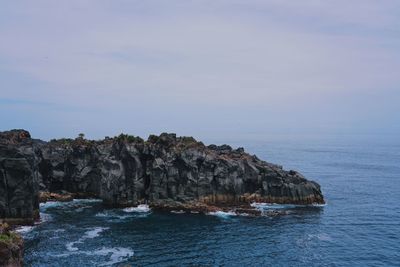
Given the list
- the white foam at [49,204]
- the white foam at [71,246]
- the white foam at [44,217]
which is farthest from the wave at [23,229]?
the white foam at [49,204]

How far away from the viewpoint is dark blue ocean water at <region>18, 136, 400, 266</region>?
266ft

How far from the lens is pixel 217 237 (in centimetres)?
9600

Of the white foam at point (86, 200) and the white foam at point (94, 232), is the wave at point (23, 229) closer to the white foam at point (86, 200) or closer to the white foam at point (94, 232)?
the white foam at point (94, 232)

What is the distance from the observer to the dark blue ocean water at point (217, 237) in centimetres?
8094

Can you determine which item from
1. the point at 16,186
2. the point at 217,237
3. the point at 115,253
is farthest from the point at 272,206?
the point at 16,186

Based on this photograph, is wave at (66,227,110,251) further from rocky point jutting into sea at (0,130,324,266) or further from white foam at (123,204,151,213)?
rocky point jutting into sea at (0,130,324,266)

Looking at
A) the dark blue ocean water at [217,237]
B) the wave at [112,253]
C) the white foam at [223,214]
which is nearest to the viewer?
the wave at [112,253]

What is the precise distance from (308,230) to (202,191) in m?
35.2

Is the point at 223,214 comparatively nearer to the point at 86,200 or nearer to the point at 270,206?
the point at 270,206

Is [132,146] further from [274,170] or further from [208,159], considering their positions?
[274,170]

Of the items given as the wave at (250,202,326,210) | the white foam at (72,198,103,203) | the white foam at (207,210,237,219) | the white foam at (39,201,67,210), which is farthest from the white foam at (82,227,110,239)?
the wave at (250,202,326,210)

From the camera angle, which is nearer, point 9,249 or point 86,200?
point 9,249

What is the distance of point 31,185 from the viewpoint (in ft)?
343

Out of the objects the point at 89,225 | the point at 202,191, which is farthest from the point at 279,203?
the point at 89,225
